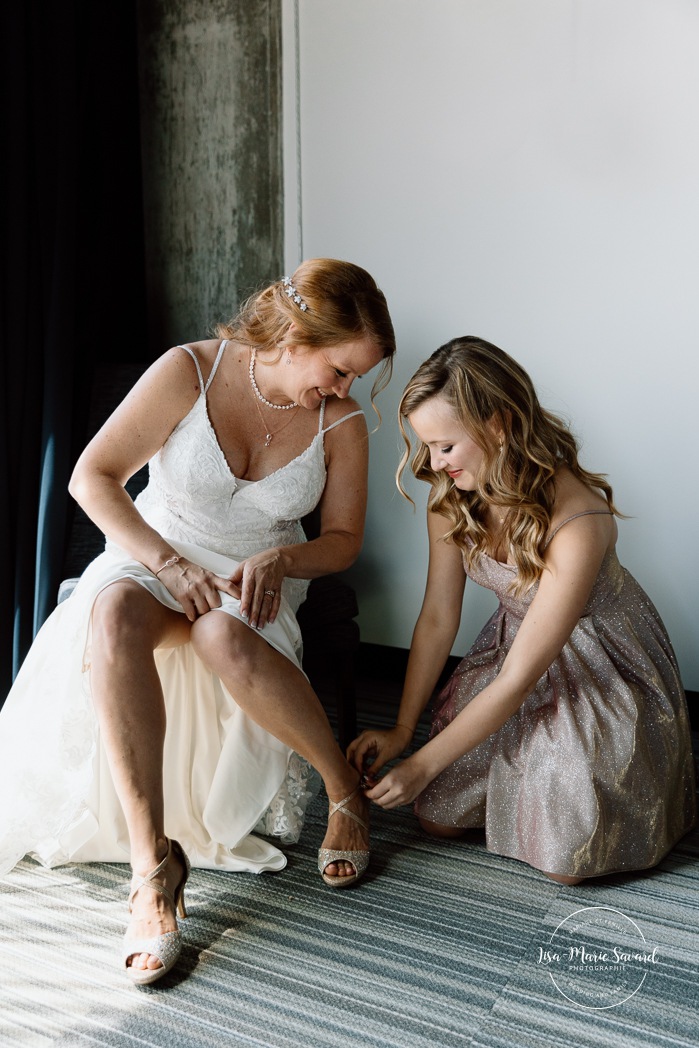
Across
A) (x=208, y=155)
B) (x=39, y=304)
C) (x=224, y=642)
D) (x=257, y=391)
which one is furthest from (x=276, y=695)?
(x=208, y=155)

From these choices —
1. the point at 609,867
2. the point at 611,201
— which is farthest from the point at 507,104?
the point at 609,867

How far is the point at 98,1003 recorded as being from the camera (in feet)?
4.86

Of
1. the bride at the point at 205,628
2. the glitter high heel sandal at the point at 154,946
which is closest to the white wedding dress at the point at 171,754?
the bride at the point at 205,628

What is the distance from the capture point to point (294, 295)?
1.98 meters

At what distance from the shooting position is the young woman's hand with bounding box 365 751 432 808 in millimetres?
1822

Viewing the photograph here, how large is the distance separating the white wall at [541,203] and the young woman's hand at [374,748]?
3.22 ft

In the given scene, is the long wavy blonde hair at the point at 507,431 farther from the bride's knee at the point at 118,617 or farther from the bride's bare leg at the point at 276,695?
the bride's knee at the point at 118,617

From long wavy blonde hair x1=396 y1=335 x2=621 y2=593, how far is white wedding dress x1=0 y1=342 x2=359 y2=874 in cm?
48

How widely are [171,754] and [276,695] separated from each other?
299 millimetres

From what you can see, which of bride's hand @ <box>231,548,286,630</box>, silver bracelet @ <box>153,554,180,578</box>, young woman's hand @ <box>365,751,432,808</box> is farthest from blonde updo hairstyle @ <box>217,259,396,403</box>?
young woman's hand @ <box>365,751,432,808</box>

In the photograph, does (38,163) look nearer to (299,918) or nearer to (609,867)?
(299,918)

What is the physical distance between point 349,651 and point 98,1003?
39.7 inches

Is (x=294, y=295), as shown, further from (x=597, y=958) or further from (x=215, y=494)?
(x=597, y=958)

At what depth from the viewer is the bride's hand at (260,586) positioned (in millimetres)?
1855
